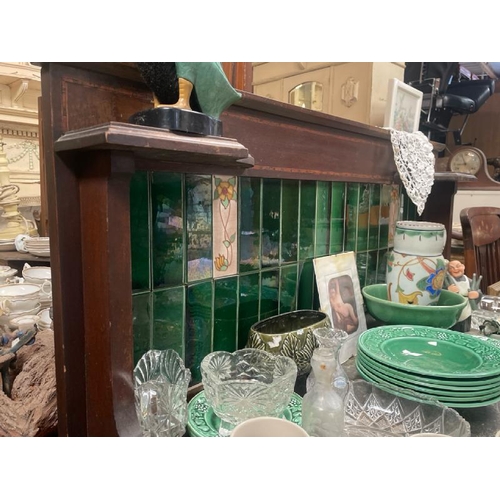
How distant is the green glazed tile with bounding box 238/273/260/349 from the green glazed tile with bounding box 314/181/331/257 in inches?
8.9

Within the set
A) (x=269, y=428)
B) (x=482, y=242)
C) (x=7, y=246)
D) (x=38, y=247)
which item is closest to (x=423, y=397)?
(x=269, y=428)

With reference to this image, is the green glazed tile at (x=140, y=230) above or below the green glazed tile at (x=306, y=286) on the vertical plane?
above

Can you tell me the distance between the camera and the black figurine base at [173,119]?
0.47m

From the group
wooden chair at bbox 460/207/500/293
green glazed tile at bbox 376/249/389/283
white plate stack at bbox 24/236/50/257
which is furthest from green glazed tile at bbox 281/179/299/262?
white plate stack at bbox 24/236/50/257

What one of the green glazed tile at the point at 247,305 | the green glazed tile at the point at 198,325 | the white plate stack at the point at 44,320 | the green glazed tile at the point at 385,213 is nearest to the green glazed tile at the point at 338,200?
the green glazed tile at the point at 385,213

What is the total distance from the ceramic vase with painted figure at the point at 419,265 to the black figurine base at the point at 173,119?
→ 66cm

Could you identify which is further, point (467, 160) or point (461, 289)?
point (467, 160)

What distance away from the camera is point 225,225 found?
757 millimetres

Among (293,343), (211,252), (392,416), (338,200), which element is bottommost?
(392,416)

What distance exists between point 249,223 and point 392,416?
0.44 metres

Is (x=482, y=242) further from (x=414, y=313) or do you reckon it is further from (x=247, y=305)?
(x=247, y=305)

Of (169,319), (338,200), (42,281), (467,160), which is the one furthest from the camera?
(467,160)

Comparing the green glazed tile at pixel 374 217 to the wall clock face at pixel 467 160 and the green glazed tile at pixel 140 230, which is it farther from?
the wall clock face at pixel 467 160

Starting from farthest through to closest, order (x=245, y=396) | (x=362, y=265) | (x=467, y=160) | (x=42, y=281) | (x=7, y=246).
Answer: (x=467, y=160) → (x=7, y=246) → (x=42, y=281) → (x=362, y=265) → (x=245, y=396)
